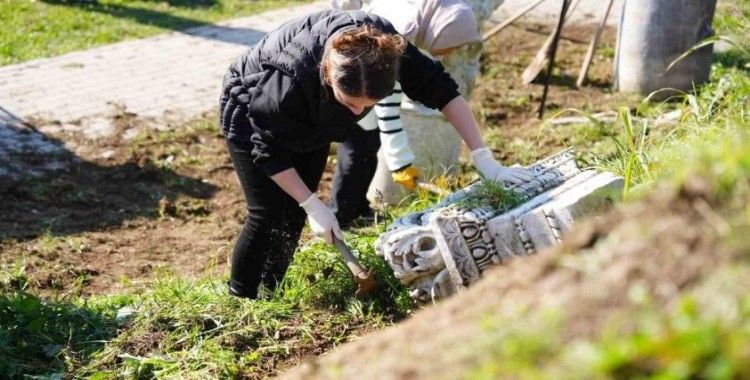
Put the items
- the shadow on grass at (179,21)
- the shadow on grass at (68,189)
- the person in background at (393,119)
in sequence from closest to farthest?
1. the person in background at (393,119)
2. the shadow on grass at (68,189)
3. the shadow on grass at (179,21)

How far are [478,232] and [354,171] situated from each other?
6.71 feet

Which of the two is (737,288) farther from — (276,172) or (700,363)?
(276,172)

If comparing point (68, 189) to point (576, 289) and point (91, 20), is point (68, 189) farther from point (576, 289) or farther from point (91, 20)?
point (576, 289)

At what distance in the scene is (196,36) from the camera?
34.8 feet

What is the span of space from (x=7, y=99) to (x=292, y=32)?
4824 mm

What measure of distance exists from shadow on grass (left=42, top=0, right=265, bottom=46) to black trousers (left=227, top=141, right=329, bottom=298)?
19.8ft

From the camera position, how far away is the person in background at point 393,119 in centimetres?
533

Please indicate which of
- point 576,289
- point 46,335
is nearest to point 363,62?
point 46,335

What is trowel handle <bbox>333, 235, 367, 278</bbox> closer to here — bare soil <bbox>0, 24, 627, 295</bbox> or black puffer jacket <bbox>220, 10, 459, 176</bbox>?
black puffer jacket <bbox>220, 10, 459, 176</bbox>

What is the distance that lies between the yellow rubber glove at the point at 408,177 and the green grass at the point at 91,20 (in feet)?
16.5

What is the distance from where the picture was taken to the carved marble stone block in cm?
376

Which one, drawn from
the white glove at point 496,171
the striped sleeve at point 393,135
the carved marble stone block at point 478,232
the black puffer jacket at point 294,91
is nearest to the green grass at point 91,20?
the striped sleeve at point 393,135

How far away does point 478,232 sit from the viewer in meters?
3.86

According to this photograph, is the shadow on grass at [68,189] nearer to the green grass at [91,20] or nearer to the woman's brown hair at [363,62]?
the green grass at [91,20]
